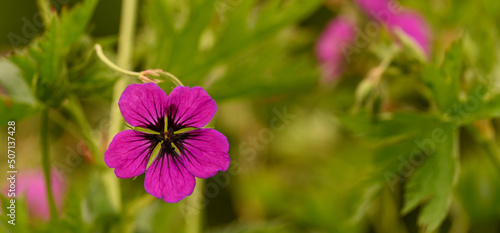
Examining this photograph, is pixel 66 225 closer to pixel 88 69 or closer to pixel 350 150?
pixel 88 69

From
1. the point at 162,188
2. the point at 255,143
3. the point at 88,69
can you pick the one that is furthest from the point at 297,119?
the point at 162,188

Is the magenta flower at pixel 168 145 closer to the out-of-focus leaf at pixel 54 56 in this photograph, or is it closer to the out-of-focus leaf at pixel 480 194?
the out-of-focus leaf at pixel 54 56

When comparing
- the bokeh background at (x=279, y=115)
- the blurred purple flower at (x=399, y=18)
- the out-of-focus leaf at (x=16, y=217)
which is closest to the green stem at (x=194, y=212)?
the bokeh background at (x=279, y=115)

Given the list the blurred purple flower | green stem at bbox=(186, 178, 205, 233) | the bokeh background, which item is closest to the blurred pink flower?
the bokeh background

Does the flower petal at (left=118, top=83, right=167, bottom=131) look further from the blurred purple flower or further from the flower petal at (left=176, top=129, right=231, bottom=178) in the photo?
the blurred purple flower

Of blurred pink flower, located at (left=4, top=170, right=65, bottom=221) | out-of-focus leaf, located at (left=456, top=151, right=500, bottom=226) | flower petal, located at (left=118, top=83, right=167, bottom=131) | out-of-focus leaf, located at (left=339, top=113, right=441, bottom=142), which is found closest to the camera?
flower petal, located at (left=118, top=83, right=167, bottom=131)

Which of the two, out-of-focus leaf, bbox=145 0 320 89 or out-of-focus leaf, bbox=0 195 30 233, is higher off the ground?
out-of-focus leaf, bbox=145 0 320 89
